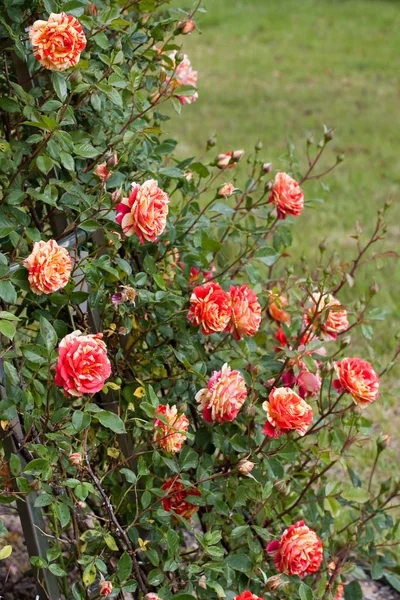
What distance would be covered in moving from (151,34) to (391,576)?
4.56 ft

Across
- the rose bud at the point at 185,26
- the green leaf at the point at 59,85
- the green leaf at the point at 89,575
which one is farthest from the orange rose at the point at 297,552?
the rose bud at the point at 185,26

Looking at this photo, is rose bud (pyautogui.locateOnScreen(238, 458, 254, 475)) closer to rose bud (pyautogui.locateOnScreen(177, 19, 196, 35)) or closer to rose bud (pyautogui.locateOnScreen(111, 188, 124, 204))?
rose bud (pyautogui.locateOnScreen(111, 188, 124, 204))

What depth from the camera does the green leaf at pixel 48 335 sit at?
1537 millimetres

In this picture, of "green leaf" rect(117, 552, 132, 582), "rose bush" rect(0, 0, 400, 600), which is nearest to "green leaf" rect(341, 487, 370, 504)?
"rose bush" rect(0, 0, 400, 600)

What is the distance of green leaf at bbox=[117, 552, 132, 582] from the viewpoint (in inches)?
63.3

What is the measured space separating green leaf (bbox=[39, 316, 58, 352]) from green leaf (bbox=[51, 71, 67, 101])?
0.39m

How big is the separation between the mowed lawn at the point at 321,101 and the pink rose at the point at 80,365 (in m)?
0.83

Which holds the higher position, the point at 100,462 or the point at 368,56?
the point at 100,462

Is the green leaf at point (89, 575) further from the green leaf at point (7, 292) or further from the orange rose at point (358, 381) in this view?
the orange rose at point (358, 381)

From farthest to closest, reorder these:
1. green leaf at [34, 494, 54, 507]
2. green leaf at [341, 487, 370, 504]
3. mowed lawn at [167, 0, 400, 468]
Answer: mowed lawn at [167, 0, 400, 468], green leaf at [341, 487, 370, 504], green leaf at [34, 494, 54, 507]

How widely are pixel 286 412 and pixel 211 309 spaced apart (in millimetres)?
244

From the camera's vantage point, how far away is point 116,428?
1.53 metres

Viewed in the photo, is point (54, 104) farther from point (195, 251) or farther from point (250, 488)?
point (250, 488)

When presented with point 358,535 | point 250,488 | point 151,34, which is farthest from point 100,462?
point 151,34
